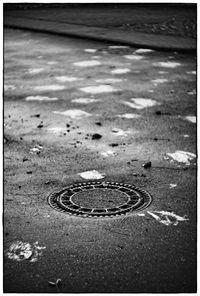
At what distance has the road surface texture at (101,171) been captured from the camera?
3045mm

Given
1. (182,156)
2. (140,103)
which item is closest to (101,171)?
(182,156)

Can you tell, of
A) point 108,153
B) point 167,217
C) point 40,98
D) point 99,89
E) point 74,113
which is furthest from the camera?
point 99,89

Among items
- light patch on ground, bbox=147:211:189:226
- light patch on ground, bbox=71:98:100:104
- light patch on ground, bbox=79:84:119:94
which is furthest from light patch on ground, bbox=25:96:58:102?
light patch on ground, bbox=147:211:189:226

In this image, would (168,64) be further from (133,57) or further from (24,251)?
(24,251)

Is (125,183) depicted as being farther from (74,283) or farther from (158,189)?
(74,283)

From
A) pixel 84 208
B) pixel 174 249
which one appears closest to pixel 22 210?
pixel 84 208

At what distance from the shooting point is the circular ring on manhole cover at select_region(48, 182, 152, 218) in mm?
3848

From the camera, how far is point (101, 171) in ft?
15.3

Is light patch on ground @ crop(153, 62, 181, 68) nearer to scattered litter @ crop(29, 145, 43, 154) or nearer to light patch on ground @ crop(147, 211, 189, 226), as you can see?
scattered litter @ crop(29, 145, 43, 154)

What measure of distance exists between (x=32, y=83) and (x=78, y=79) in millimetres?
859

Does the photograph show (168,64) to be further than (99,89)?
Yes

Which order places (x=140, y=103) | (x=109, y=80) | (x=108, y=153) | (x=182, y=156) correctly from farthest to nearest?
(x=109, y=80)
(x=140, y=103)
(x=108, y=153)
(x=182, y=156)

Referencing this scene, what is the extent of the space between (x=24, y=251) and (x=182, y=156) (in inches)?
93.3

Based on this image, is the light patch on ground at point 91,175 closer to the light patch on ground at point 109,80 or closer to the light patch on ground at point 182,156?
the light patch on ground at point 182,156
